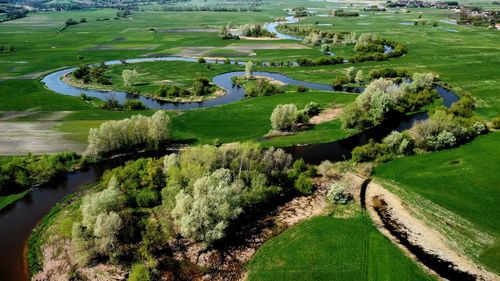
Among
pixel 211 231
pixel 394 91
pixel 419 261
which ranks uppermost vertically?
pixel 394 91

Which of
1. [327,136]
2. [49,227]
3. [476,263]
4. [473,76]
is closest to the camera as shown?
[476,263]

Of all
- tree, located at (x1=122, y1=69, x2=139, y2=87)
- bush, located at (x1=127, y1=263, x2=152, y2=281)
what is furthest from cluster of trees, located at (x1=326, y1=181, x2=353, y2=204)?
tree, located at (x1=122, y1=69, x2=139, y2=87)

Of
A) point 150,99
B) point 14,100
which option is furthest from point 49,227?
point 14,100

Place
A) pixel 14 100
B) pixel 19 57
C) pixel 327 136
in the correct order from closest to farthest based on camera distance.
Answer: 1. pixel 327 136
2. pixel 14 100
3. pixel 19 57

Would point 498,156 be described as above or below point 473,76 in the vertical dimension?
below

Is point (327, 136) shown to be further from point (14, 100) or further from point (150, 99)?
point (14, 100)

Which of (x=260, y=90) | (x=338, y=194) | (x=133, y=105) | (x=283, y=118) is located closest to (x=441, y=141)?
(x=338, y=194)
